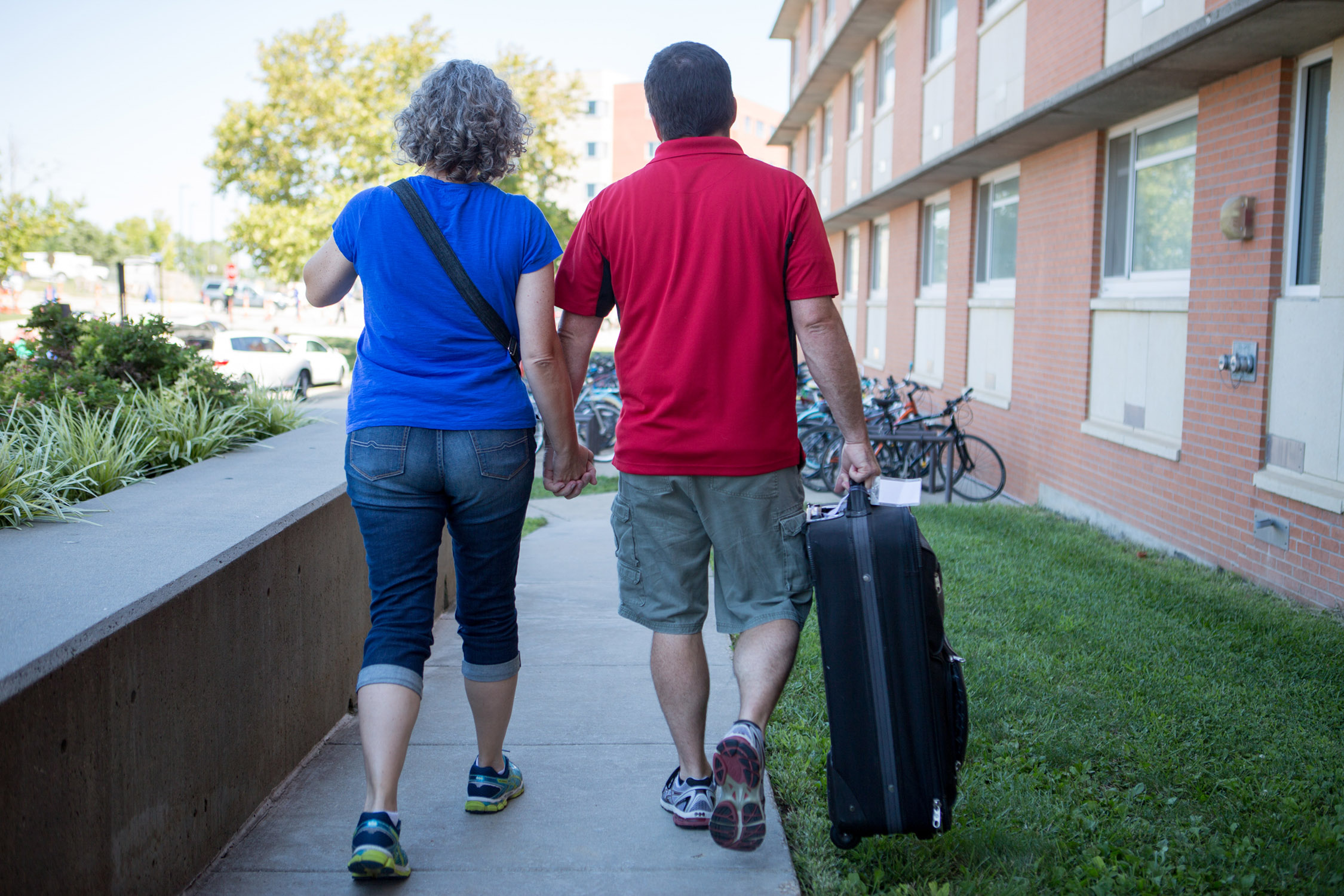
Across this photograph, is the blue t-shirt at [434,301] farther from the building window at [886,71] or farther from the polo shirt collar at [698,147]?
the building window at [886,71]

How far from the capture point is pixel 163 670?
253 cm

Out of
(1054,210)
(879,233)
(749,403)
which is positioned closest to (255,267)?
(879,233)

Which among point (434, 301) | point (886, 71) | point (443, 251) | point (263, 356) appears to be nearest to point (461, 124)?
point (443, 251)

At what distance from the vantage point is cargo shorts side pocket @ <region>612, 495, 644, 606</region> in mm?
3018

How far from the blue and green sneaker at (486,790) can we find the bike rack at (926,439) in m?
7.61

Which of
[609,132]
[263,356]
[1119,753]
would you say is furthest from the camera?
[609,132]

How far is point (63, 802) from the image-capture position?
6.92 feet

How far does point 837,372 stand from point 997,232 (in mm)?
10396

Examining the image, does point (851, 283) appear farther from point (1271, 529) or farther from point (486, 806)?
point (486, 806)

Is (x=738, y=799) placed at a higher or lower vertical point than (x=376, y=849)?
higher

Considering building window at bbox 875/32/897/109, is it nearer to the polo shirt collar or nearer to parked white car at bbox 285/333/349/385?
parked white car at bbox 285/333/349/385

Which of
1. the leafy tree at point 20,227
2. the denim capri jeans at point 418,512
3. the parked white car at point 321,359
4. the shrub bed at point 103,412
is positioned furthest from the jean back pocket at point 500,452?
the leafy tree at point 20,227

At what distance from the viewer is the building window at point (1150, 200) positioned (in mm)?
8133

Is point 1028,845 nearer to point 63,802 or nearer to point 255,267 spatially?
point 63,802
